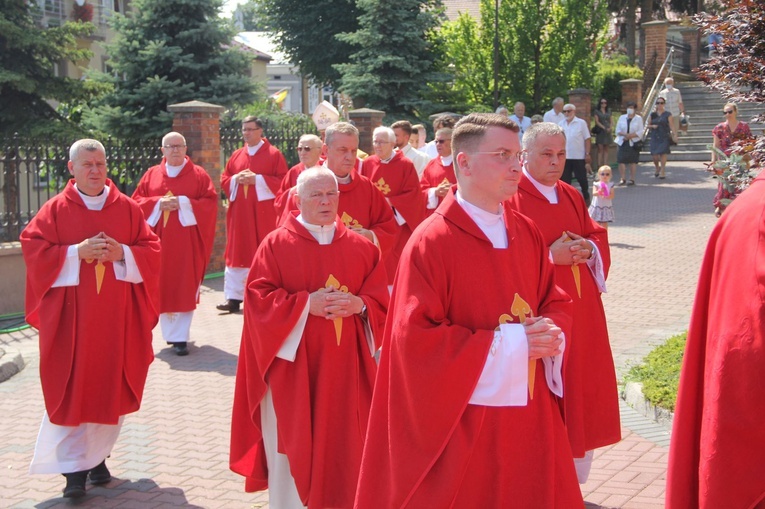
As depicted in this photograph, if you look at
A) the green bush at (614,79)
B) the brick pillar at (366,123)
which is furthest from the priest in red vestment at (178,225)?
the green bush at (614,79)

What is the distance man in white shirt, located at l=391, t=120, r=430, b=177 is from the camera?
11328 millimetres

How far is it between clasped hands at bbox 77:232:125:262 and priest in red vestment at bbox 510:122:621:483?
2.62 m

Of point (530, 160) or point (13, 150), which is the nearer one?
point (530, 160)

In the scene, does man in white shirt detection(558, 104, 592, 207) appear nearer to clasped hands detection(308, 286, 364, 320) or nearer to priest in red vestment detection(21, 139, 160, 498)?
priest in red vestment detection(21, 139, 160, 498)

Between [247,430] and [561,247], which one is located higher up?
[561,247]

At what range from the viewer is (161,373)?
31.0 feet

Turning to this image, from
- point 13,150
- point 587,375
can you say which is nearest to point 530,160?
point 587,375

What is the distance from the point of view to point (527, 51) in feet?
81.4

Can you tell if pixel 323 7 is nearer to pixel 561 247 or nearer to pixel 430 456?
pixel 561 247

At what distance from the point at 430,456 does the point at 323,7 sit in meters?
28.3

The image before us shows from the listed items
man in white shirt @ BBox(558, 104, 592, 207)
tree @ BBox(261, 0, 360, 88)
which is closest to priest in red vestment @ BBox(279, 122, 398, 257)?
man in white shirt @ BBox(558, 104, 592, 207)

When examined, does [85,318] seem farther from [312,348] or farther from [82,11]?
[82,11]

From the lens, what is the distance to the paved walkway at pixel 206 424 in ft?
20.1

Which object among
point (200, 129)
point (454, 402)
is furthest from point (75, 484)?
point (200, 129)
